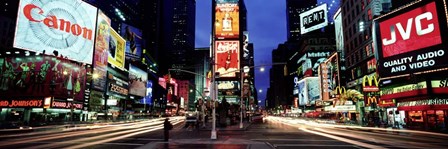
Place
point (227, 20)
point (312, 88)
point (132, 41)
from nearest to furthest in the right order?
point (227, 20) < point (132, 41) < point (312, 88)

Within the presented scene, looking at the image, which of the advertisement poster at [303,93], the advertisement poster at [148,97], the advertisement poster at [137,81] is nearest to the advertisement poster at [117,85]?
the advertisement poster at [137,81]

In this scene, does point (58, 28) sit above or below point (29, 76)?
above

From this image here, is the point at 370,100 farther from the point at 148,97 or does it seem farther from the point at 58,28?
the point at 148,97

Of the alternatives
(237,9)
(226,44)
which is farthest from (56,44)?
(237,9)

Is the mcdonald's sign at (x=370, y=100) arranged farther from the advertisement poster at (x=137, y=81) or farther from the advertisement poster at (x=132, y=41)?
the advertisement poster at (x=137, y=81)

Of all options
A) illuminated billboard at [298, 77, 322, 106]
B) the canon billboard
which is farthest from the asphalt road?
illuminated billboard at [298, 77, 322, 106]

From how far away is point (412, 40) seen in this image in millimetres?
37969

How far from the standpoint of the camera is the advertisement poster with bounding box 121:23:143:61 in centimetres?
10992

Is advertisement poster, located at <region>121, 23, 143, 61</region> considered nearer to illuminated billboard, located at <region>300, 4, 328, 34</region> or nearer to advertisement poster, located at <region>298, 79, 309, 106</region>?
illuminated billboard, located at <region>300, 4, 328, 34</region>

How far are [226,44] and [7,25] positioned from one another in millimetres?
73124

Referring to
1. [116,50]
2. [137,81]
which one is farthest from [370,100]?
[137,81]

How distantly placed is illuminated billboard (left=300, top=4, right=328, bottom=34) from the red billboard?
66632mm

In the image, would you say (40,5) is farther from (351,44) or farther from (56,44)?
(351,44)

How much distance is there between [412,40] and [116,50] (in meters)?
80.3
